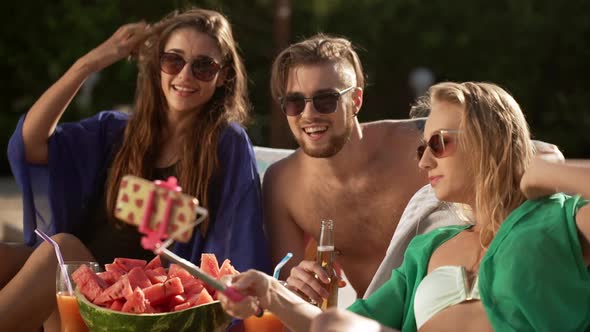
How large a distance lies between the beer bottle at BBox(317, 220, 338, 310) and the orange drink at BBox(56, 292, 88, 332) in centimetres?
67

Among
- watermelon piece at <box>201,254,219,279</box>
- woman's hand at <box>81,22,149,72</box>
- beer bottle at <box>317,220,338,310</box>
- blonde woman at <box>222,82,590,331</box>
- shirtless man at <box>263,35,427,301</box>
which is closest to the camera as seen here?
blonde woman at <box>222,82,590,331</box>

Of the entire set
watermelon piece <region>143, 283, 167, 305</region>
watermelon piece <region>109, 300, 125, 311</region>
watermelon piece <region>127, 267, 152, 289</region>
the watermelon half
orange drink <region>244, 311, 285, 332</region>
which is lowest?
orange drink <region>244, 311, 285, 332</region>

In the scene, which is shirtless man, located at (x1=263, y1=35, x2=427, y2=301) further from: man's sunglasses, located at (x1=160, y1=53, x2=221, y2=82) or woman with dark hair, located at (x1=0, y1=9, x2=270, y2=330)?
man's sunglasses, located at (x1=160, y1=53, x2=221, y2=82)

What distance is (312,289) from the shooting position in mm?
2906

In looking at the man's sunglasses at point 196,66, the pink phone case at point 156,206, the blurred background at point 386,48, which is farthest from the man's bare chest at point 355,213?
the blurred background at point 386,48

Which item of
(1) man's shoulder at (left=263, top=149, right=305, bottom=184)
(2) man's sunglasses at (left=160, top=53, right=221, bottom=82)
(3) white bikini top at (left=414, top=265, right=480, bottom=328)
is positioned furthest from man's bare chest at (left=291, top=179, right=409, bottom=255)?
(3) white bikini top at (left=414, top=265, right=480, bottom=328)

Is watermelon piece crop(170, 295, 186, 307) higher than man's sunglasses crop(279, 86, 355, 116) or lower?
lower

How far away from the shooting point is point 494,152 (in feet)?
8.57

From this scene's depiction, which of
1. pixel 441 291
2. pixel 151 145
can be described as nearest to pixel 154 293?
pixel 441 291

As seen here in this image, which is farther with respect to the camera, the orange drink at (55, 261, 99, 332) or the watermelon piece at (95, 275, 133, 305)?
the orange drink at (55, 261, 99, 332)

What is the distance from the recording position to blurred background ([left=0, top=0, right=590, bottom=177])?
36.2 ft

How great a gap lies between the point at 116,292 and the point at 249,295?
40cm

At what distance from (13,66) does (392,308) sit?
352 inches

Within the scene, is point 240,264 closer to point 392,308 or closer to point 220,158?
point 220,158
